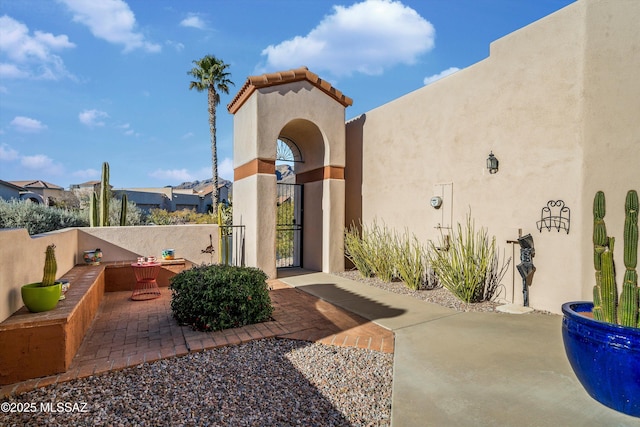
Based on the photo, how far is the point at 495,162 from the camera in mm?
6938

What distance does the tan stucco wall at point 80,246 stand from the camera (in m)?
3.89

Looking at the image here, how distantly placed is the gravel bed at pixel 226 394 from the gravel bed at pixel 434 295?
3167 mm

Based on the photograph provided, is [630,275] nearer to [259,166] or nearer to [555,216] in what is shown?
[555,216]

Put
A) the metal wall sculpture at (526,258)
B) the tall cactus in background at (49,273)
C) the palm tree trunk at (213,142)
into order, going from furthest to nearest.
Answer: the palm tree trunk at (213,142) → the metal wall sculpture at (526,258) → the tall cactus in background at (49,273)

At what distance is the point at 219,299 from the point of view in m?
5.03

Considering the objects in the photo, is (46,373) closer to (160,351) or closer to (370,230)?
(160,351)

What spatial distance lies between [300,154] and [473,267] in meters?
7.14

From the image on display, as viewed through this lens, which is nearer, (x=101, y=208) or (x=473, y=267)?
(x=473, y=267)

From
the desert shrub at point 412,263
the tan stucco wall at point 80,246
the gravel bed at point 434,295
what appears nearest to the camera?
the tan stucco wall at point 80,246

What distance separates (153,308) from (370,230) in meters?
6.63

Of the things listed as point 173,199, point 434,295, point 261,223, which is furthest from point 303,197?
point 173,199

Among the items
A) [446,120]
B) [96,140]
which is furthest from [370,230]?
[96,140]

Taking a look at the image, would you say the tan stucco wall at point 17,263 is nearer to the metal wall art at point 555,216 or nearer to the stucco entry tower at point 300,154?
the stucco entry tower at point 300,154

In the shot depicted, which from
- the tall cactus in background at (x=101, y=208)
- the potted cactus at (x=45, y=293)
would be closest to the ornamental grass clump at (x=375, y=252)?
the potted cactus at (x=45, y=293)
